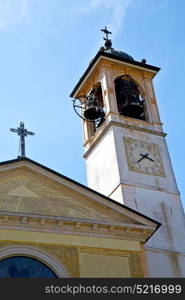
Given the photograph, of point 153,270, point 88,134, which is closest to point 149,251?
point 153,270

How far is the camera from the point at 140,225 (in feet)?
51.6

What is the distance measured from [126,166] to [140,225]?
220 inches

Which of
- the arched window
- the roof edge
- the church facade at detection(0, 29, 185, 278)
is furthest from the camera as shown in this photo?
the roof edge

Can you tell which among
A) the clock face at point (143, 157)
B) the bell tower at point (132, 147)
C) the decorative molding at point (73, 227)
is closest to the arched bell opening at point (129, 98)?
the bell tower at point (132, 147)

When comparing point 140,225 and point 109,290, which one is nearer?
point 109,290

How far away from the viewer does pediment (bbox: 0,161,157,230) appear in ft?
50.6

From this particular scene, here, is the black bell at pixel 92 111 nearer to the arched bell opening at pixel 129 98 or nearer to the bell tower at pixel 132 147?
the bell tower at pixel 132 147

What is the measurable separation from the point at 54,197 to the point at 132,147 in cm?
673

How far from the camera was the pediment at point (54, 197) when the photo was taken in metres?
15.4

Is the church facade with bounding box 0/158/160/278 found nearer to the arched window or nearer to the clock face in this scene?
the arched window

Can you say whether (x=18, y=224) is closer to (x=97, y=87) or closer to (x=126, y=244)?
(x=126, y=244)

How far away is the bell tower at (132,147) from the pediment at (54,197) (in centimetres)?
340

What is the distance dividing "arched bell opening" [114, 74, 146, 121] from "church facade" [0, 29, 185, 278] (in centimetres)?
4

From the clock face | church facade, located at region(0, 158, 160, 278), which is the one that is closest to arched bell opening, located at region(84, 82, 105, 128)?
the clock face
